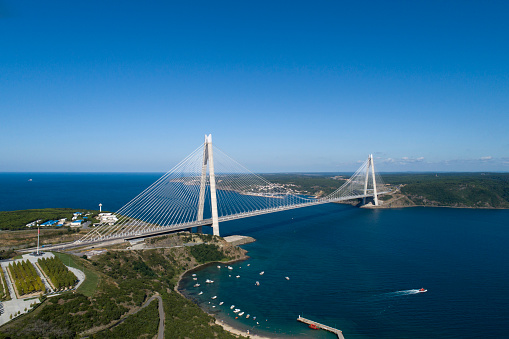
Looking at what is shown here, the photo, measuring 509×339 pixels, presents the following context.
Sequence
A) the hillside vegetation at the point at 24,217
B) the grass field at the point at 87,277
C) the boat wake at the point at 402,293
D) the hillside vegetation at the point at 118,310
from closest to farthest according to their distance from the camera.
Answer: the hillside vegetation at the point at 118,310 → the grass field at the point at 87,277 → the boat wake at the point at 402,293 → the hillside vegetation at the point at 24,217

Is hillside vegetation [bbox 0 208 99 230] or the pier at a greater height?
hillside vegetation [bbox 0 208 99 230]

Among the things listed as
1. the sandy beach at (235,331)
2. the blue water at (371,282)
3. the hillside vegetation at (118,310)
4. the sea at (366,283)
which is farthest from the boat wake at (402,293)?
the hillside vegetation at (118,310)

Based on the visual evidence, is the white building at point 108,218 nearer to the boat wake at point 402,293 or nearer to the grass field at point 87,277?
the grass field at point 87,277

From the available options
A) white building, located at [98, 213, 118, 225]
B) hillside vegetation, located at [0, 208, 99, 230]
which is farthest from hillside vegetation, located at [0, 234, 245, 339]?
hillside vegetation, located at [0, 208, 99, 230]

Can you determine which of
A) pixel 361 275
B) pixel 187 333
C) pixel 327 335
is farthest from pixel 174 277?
pixel 361 275

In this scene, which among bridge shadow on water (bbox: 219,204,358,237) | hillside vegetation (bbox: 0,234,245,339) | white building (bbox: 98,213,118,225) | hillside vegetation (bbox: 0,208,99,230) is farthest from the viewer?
bridge shadow on water (bbox: 219,204,358,237)

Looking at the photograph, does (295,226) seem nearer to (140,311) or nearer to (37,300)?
(140,311)

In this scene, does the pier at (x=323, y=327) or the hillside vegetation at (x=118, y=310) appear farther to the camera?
the pier at (x=323, y=327)

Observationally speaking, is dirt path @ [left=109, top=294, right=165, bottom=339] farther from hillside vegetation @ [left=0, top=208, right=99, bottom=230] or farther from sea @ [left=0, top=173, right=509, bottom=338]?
hillside vegetation @ [left=0, top=208, right=99, bottom=230]
